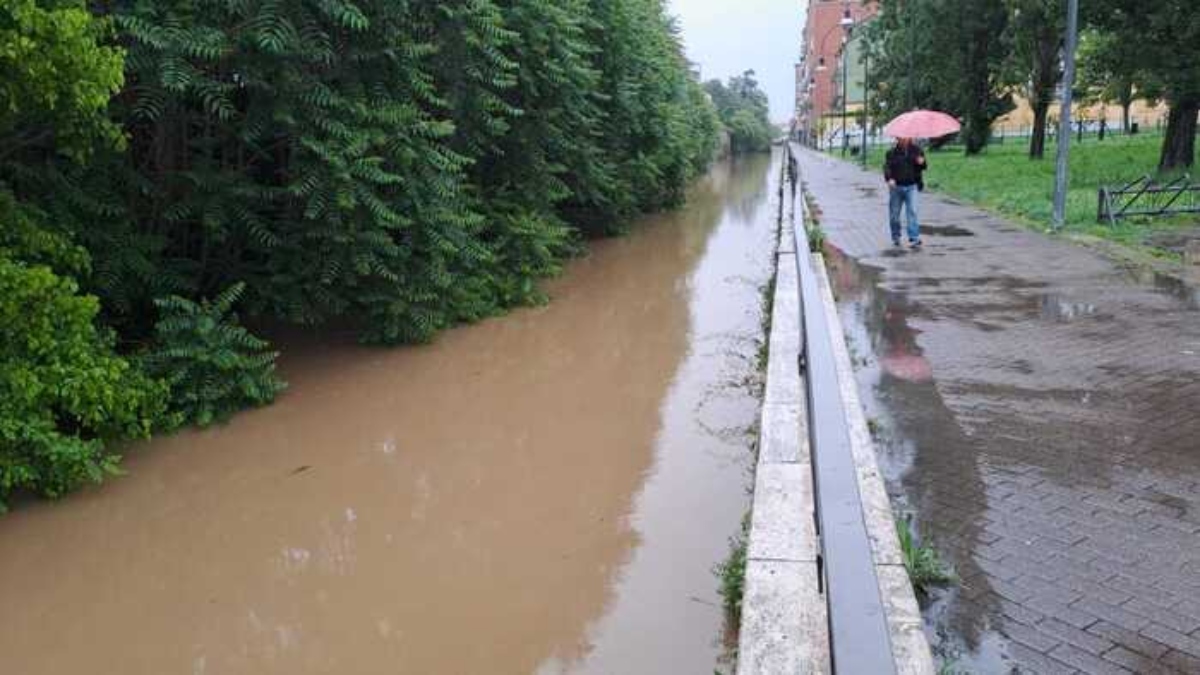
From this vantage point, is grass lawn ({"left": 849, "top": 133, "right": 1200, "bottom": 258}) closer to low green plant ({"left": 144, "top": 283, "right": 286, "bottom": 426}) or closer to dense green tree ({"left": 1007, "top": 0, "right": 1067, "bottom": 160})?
dense green tree ({"left": 1007, "top": 0, "right": 1067, "bottom": 160})

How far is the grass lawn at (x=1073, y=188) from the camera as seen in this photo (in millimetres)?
14016

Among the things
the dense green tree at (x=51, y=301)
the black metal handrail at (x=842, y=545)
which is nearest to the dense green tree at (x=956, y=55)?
the dense green tree at (x=51, y=301)

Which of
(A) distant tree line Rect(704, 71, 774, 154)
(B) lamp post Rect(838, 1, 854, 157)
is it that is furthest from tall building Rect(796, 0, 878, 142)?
→ (B) lamp post Rect(838, 1, 854, 157)

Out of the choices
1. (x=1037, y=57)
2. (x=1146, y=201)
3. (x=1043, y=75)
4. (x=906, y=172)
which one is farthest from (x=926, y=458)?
(x=1037, y=57)

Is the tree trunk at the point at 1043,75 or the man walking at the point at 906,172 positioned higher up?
the tree trunk at the point at 1043,75

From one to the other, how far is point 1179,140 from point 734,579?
24163 millimetres

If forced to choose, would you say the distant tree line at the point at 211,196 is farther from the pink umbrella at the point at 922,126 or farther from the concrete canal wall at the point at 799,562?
the pink umbrella at the point at 922,126

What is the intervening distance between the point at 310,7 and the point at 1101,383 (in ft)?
21.9

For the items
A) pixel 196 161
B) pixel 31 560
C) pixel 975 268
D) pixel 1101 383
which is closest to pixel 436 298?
pixel 196 161

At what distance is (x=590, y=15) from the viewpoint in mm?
15625

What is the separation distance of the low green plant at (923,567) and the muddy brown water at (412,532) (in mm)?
853

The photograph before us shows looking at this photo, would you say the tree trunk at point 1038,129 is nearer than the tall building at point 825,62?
Yes

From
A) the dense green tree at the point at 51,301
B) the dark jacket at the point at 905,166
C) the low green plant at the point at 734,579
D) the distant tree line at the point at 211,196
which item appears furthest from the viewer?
the dark jacket at the point at 905,166

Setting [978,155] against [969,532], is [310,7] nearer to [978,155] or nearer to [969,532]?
[969,532]
